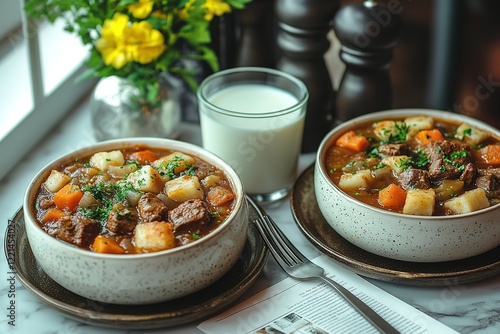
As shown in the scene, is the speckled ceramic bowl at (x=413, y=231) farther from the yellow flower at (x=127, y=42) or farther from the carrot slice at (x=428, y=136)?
the yellow flower at (x=127, y=42)

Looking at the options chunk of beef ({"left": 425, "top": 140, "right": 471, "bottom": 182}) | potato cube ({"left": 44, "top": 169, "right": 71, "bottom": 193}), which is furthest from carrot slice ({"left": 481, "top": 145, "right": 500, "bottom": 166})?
potato cube ({"left": 44, "top": 169, "right": 71, "bottom": 193})

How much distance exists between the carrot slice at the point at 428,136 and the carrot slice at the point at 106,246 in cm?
100

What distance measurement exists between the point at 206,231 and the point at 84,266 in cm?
31

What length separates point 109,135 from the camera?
2471mm

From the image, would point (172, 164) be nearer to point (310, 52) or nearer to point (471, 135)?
point (310, 52)

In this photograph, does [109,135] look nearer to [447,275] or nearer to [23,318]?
[23,318]

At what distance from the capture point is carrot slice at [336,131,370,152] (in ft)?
6.98

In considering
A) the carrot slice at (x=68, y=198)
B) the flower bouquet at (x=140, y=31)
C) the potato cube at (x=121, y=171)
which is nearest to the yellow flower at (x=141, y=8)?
the flower bouquet at (x=140, y=31)

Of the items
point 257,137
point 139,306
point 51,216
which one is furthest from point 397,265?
point 51,216

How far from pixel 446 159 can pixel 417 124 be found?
233 mm

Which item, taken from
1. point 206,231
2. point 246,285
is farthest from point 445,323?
point 206,231

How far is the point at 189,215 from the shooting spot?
175 centimetres

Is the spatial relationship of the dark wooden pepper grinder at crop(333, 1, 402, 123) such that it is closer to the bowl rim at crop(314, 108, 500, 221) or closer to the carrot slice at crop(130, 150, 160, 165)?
the bowl rim at crop(314, 108, 500, 221)

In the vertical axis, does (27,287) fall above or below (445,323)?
above
